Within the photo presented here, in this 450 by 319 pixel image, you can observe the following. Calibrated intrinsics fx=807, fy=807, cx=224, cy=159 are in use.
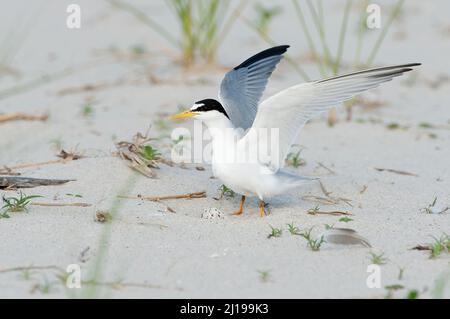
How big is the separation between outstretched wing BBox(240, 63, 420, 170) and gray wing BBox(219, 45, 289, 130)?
542 mm

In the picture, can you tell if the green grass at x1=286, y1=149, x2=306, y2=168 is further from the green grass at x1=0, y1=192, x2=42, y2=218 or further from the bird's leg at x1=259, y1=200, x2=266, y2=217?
the green grass at x1=0, y1=192, x2=42, y2=218

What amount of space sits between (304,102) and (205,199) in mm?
746

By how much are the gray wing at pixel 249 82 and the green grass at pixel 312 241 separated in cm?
96

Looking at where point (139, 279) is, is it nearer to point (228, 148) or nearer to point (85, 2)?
point (228, 148)

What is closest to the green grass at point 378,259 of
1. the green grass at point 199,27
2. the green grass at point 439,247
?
the green grass at point 439,247

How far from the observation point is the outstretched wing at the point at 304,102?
343 centimetres

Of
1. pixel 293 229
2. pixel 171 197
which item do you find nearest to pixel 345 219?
pixel 293 229

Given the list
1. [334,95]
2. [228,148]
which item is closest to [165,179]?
[228,148]

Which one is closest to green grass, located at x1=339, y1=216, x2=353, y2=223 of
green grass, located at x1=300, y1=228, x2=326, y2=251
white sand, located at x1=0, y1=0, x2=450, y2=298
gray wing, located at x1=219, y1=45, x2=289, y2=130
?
white sand, located at x1=0, y1=0, x2=450, y2=298

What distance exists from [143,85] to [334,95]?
2922mm

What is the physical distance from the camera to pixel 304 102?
11.5ft

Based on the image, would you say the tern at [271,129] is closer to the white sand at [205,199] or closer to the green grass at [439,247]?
the white sand at [205,199]

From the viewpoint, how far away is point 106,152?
4555 mm

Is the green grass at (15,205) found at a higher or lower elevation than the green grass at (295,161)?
lower
